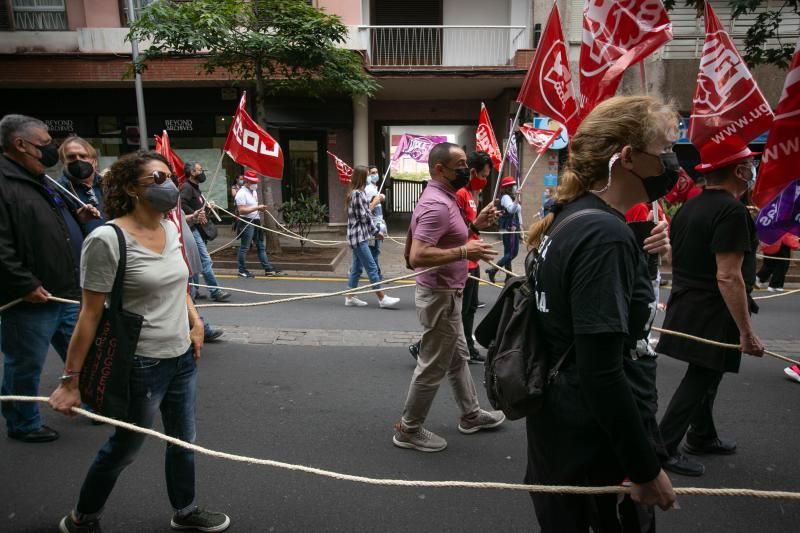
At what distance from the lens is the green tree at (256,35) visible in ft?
33.1

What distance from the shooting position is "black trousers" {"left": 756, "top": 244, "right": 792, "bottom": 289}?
8562 millimetres

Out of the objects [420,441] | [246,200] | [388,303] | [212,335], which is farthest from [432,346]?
[246,200]

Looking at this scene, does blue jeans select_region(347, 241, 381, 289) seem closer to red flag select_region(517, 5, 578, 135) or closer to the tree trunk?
red flag select_region(517, 5, 578, 135)

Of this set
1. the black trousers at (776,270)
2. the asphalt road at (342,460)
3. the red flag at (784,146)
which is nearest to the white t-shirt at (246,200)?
the asphalt road at (342,460)

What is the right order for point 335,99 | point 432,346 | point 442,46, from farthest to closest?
point 442,46 < point 335,99 < point 432,346

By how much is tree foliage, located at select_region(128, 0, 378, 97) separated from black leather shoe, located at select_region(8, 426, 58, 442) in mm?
8374

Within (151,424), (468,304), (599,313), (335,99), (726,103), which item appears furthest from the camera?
(335,99)

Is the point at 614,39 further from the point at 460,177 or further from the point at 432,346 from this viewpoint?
the point at 432,346

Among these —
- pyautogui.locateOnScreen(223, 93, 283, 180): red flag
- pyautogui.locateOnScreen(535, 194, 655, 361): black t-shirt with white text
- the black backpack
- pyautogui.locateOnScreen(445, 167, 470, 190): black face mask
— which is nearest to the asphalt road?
the black backpack

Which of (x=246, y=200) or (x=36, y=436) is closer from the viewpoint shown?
(x=36, y=436)

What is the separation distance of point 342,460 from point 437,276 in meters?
1.32

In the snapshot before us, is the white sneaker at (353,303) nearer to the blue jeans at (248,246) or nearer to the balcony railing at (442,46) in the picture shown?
the blue jeans at (248,246)

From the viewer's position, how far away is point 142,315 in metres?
2.32

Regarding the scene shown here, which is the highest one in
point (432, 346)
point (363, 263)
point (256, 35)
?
point (256, 35)
